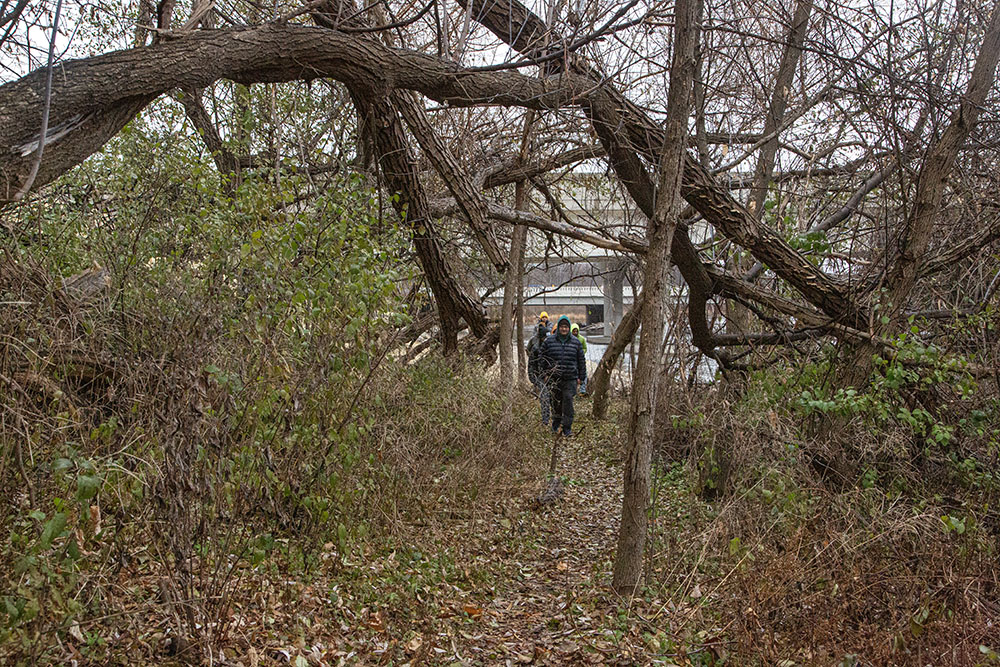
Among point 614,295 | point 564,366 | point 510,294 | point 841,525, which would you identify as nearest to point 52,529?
point 841,525

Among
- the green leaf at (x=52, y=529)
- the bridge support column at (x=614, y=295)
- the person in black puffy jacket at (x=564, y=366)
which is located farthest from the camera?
the bridge support column at (x=614, y=295)

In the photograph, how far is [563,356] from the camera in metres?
11.4

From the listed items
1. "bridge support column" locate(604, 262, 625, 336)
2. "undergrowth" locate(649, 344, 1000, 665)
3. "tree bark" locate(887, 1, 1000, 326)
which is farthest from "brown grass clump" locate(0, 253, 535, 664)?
"bridge support column" locate(604, 262, 625, 336)

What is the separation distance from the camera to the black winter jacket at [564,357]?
11.3m

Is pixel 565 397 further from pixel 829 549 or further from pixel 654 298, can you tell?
pixel 829 549

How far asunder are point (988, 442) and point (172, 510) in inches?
263

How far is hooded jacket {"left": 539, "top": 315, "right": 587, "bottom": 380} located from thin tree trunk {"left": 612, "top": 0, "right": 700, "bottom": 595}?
18.5 ft

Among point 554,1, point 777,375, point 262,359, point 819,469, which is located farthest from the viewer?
point 777,375

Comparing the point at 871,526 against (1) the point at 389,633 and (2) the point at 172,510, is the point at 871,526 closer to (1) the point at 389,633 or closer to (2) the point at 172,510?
(1) the point at 389,633

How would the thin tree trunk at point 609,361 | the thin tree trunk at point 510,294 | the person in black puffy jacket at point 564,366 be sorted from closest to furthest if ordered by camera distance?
the person in black puffy jacket at point 564,366
the thin tree trunk at point 510,294
the thin tree trunk at point 609,361

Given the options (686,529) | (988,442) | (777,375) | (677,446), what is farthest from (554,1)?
(677,446)

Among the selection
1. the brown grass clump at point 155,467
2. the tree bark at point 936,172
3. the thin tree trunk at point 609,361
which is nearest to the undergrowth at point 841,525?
the tree bark at point 936,172

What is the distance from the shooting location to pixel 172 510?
11.3ft

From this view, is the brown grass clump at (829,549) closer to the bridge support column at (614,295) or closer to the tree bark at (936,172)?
the tree bark at (936,172)
